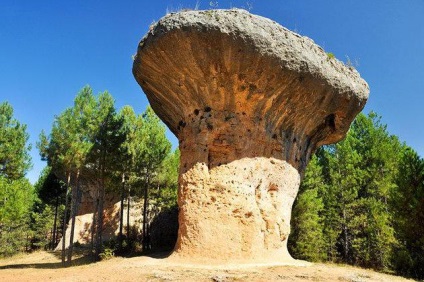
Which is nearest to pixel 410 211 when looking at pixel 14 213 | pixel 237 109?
pixel 237 109

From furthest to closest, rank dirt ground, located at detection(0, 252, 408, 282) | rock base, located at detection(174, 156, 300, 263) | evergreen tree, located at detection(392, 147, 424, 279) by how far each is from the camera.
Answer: evergreen tree, located at detection(392, 147, 424, 279)
rock base, located at detection(174, 156, 300, 263)
dirt ground, located at detection(0, 252, 408, 282)

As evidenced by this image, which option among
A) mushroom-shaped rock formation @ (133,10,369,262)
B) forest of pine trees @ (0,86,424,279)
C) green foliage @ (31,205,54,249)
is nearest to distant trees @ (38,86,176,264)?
forest of pine trees @ (0,86,424,279)

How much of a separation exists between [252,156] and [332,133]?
5283 millimetres

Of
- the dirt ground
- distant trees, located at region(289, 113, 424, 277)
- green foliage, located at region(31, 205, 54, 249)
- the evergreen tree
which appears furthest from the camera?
green foliage, located at region(31, 205, 54, 249)

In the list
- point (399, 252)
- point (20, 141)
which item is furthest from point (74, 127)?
point (399, 252)

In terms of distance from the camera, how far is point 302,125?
14.5m

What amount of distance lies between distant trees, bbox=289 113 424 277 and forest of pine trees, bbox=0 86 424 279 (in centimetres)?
6

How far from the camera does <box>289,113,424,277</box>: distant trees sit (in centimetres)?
1819

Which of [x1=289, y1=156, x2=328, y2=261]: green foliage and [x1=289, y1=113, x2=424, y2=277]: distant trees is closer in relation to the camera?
[x1=289, y1=113, x2=424, y2=277]: distant trees

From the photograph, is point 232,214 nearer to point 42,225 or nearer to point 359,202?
point 359,202

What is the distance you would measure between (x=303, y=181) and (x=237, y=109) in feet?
35.6

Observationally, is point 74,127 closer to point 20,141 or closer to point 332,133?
point 20,141

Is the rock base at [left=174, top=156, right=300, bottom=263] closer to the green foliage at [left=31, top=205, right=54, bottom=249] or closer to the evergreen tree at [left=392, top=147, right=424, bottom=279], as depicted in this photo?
the evergreen tree at [left=392, top=147, right=424, bottom=279]

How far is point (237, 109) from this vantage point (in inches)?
509
